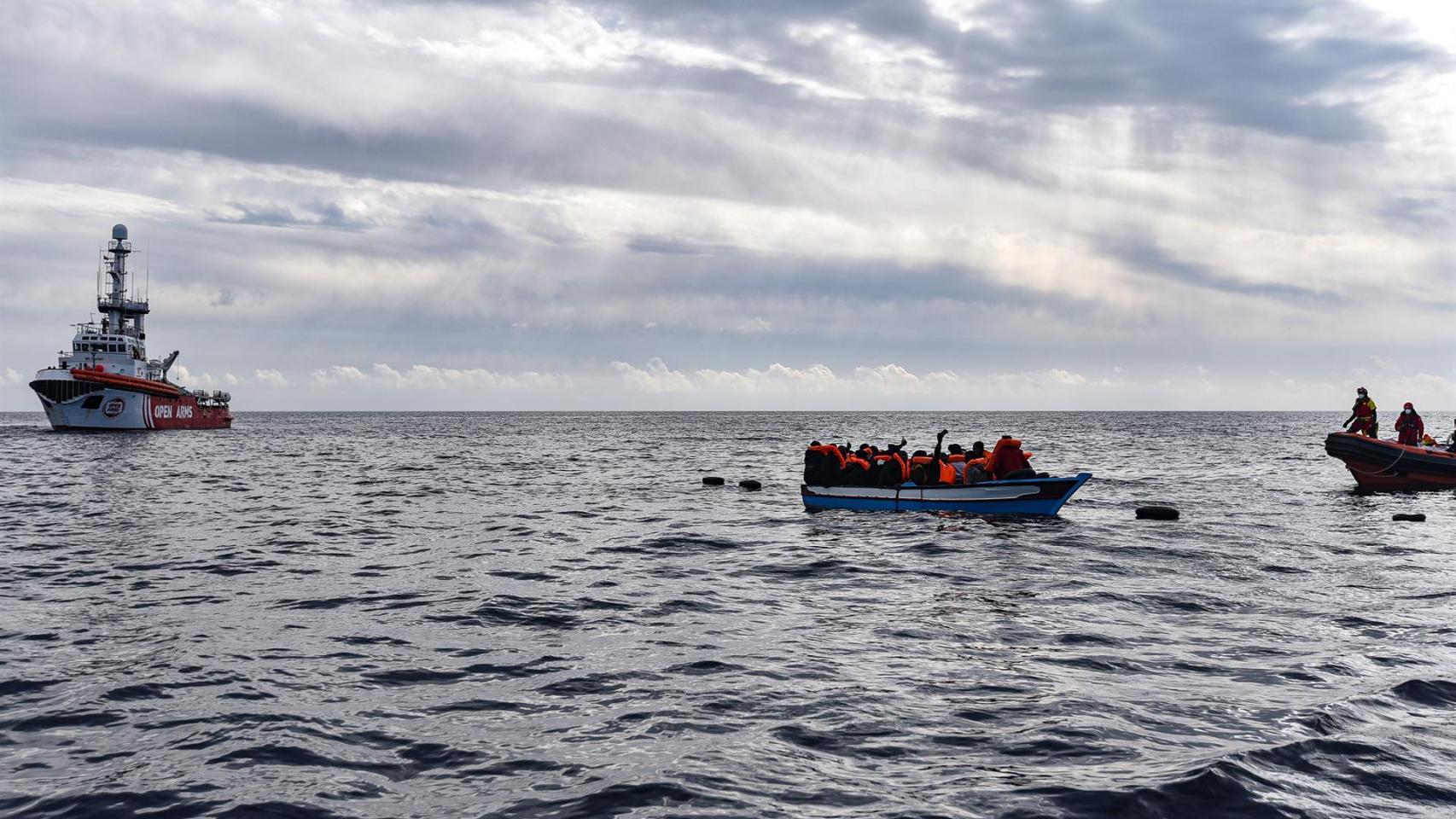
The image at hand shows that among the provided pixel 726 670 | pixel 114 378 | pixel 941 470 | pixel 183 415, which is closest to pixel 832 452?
pixel 941 470

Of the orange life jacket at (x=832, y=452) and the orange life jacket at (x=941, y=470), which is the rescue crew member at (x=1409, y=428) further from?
the orange life jacket at (x=832, y=452)

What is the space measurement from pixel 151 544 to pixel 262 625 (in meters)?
10.5

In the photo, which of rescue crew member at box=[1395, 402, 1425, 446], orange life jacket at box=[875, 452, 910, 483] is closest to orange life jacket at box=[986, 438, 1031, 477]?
orange life jacket at box=[875, 452, 910, 483]

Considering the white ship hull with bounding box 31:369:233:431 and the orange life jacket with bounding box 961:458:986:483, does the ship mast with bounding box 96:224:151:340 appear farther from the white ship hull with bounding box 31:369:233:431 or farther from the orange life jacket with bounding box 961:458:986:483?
the orange life jacket with bounding box 961:458:986:483

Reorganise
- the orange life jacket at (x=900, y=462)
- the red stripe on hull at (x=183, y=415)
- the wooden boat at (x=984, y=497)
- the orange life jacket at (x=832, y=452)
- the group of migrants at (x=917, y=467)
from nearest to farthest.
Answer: the wooden boat at (x=984, y=497)
the group of migrants at (x=917, y=467)
the orange life jacket at (x=900, y=462)
the orange life jacket at (x=832, y=452)
the red stripe on hull at (x=183, y=415)

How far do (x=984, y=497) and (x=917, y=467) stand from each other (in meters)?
2.36

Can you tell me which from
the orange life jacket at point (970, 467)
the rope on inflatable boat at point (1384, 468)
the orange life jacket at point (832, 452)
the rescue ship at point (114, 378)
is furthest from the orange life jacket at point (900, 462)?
the rescue ship at point (114, 378)

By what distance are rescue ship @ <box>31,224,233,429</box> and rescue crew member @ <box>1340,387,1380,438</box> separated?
97768 millimetres

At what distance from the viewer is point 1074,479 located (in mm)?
26188

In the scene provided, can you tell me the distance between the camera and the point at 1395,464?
1416 inches

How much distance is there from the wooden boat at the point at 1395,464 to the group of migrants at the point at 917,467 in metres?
17.9

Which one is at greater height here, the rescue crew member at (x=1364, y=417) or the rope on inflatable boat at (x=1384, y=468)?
the rescue crew member at (x=1364, y=417)

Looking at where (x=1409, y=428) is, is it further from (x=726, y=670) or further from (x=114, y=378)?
(x=114, y=378)

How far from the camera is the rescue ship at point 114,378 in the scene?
87438 mm
